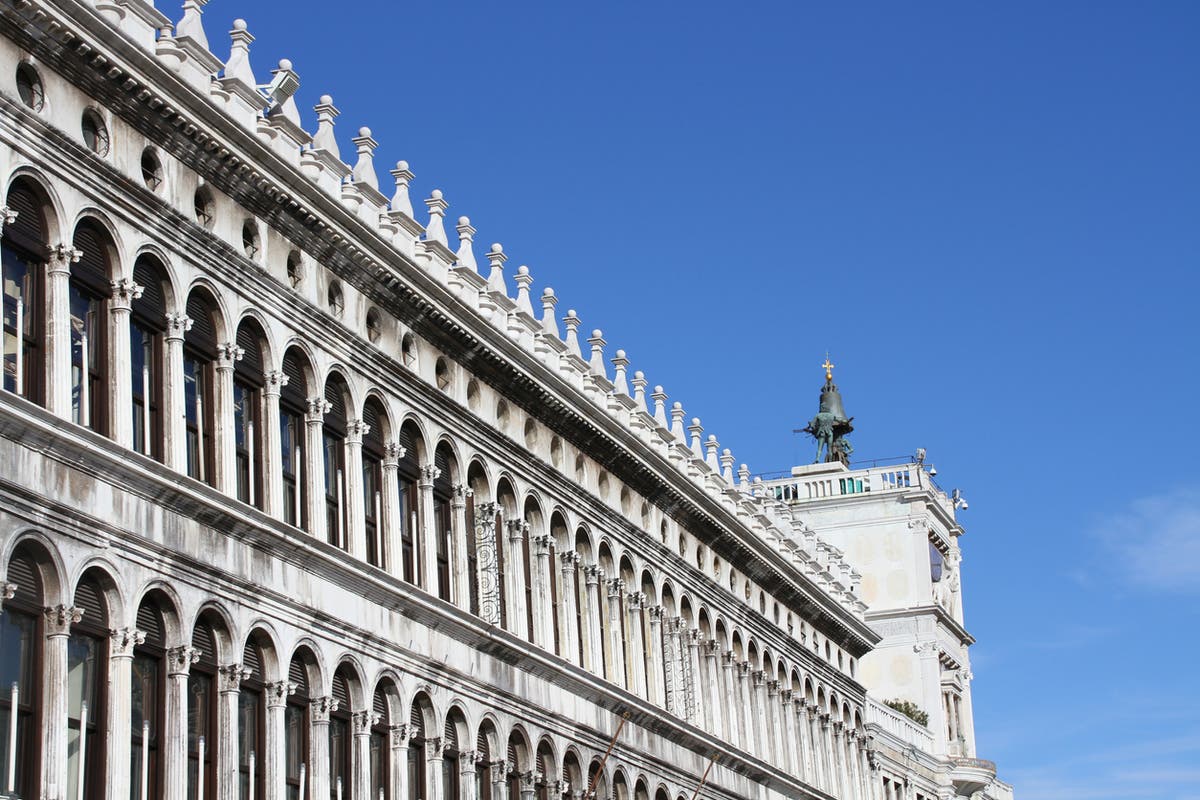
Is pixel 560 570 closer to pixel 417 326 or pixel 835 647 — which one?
pixel 417 326

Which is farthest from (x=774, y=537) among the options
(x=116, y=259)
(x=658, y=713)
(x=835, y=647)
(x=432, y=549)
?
(x=116, y=259)

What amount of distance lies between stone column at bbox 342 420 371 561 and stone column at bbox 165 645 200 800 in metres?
6.61

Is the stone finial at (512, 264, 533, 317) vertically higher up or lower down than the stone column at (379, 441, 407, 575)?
higher up

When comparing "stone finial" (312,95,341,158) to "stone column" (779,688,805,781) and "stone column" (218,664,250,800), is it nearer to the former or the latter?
"stone column" (218,664,250,800)

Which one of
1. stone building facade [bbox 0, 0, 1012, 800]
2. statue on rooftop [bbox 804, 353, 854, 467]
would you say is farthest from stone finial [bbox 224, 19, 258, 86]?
statue on rooftop [bbox 804, 353, 854, 467]

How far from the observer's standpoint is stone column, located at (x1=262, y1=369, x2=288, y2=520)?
33656 mm

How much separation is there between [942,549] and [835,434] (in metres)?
8.65

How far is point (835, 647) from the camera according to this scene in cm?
6775

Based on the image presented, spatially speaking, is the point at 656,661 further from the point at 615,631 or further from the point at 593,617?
the point at 593,617

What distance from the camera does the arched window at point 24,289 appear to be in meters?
27.8

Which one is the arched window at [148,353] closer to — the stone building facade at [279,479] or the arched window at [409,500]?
the stone building facade at [279,479]

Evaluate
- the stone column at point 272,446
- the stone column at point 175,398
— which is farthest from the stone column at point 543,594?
the stone column at point 175,398

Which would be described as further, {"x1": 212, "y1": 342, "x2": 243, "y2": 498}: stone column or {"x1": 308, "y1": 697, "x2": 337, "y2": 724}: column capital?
{"x1": 308, "y1": 697, "x2": 337, "y2": 724}: column capital

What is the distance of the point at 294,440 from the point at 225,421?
9.44ft
